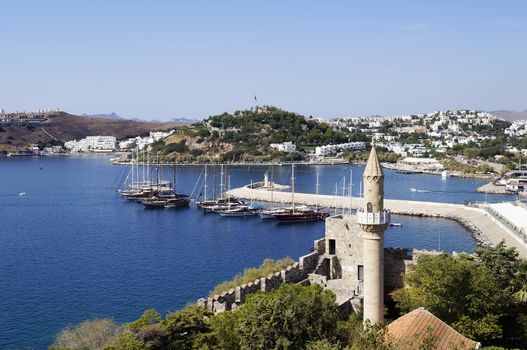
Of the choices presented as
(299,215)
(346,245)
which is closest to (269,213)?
(299,215)

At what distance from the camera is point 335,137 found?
137 metres

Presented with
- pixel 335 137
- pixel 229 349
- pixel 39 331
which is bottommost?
pixel 39 331

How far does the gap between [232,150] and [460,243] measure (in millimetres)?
88081

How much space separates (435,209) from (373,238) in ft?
140

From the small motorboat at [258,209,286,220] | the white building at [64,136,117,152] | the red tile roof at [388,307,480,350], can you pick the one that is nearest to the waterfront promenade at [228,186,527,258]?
the small motorboat at [258,209,286,220]

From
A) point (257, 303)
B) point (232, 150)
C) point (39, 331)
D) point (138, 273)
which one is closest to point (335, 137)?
point (232, 150)

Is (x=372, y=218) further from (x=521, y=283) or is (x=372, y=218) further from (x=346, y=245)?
(x=521, y=283)

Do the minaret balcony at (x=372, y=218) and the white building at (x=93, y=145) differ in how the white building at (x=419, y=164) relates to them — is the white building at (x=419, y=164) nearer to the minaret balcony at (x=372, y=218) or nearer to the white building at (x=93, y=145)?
the minaret balcony at (x=372, y=218)

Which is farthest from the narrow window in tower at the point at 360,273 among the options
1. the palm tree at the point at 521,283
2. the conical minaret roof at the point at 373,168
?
the conical minaret roof at the point at 373,168

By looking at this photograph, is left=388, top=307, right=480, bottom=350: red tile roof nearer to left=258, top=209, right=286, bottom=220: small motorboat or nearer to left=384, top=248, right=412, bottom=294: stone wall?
left=384, top=248, right=412, bottom=294: stone wall

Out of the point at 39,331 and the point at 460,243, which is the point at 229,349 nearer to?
the point at 39,331

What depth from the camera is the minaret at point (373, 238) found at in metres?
12.9

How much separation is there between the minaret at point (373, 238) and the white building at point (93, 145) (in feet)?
552

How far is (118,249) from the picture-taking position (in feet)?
130
